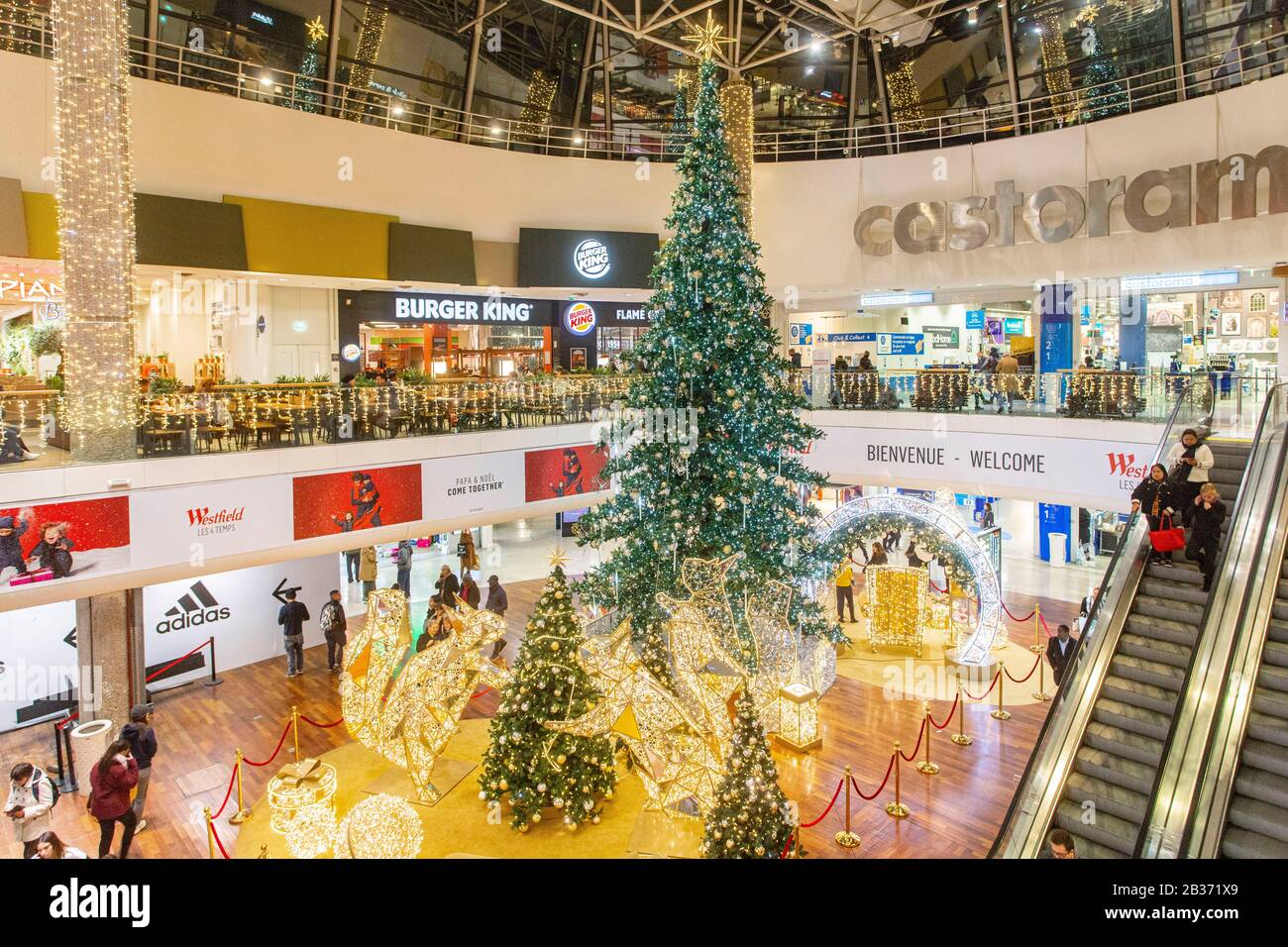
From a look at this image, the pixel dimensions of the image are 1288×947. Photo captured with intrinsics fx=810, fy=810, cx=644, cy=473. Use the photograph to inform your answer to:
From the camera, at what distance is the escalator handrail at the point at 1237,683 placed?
4.94 meters

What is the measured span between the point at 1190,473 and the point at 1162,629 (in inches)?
80.7

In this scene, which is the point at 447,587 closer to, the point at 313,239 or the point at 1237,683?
the point at 313,239

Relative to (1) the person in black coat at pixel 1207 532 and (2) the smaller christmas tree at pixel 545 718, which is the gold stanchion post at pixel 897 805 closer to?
(2) the smaller christmas tree at pixel 545 718

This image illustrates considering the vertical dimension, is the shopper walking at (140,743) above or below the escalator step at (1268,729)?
below

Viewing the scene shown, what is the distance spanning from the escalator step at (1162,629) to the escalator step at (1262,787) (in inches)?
66.2

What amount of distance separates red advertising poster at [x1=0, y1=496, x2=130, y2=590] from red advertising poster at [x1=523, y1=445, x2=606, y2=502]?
20.5 ft

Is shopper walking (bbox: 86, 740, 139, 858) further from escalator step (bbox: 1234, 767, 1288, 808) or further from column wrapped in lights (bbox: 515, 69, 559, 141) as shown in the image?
column wrapped in lights (bbox: 515, 69, 559, 141)

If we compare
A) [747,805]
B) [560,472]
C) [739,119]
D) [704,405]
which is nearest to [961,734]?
[747,805]

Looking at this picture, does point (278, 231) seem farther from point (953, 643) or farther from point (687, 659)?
point (953, 643)

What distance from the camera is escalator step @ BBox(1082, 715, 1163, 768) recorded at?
607cm

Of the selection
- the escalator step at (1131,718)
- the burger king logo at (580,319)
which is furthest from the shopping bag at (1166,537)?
the burger king logo at (580,319)

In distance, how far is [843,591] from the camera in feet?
49.5

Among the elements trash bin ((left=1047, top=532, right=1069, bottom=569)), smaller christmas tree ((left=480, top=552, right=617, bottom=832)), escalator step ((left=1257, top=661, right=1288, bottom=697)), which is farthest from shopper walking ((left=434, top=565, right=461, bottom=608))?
trash bin ((left=1047, top=532, right=1069, bottom=569))

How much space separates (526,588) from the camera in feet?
57.2
